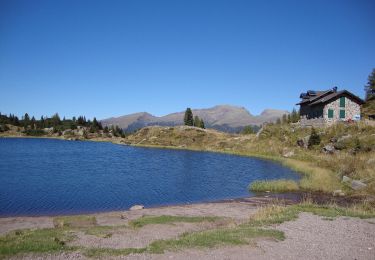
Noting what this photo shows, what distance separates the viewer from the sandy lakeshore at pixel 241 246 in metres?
15.9

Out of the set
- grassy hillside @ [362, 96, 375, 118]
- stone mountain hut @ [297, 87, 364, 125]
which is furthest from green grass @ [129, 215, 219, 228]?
grassy hillside @ [362, 96, 375, 118]

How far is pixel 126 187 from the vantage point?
142 ft

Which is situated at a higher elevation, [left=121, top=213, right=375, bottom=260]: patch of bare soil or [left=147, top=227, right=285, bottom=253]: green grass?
[left=147, top=227, right=285, bottom=253]: green grass

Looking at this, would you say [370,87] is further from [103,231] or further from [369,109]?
[103,231]

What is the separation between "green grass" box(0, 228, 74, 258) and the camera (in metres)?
15.9

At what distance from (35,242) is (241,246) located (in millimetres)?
9835

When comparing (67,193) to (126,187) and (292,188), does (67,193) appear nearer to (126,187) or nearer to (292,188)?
(126,187)

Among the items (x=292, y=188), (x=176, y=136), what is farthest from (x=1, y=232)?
(x=176, y=136)

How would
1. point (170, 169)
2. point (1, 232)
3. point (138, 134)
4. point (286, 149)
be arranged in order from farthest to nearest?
point (138, 134) < point (286, 149) < point (170, 169) < point (1, 232)

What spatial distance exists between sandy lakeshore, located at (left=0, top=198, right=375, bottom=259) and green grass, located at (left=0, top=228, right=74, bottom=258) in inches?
22.8

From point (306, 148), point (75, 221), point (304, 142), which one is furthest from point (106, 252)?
point (304, 142)

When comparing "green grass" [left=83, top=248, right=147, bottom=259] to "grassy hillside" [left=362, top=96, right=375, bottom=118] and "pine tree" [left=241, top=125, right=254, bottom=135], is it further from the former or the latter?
"pine tree" [left=241, top=125, right=254, bottom=135]

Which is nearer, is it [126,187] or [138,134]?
[126,187]

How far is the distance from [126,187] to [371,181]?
90.7ft
